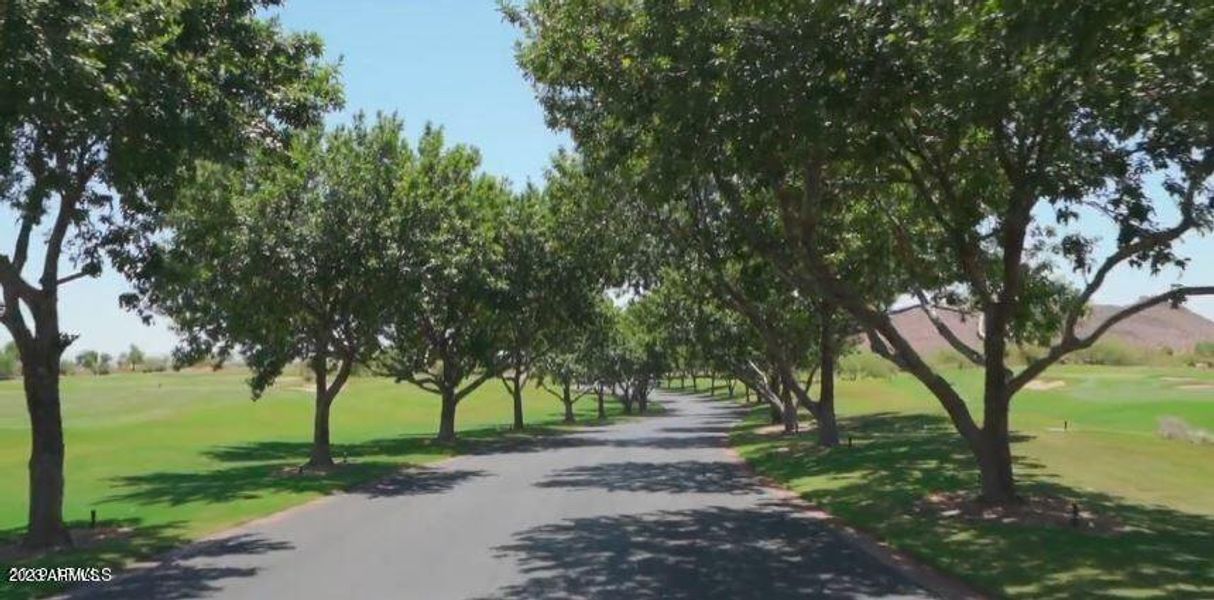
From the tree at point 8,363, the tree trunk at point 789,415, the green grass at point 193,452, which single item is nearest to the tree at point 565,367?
the green grass at point 193,452

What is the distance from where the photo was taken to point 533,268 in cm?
3762

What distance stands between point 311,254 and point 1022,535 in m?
17.5

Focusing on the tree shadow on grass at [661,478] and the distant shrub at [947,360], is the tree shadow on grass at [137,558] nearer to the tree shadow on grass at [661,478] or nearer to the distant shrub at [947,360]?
the tree shadow on grass at [661,478]

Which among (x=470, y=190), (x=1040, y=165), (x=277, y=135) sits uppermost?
(x=470, y=190)

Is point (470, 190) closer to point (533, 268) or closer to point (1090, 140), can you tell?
point (533, 268)

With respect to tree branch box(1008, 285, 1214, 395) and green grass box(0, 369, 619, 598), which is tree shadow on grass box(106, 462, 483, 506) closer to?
green grass box(0, 369, 619, 598)

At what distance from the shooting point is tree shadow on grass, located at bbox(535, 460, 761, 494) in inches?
823

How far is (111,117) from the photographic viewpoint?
37.6 ft

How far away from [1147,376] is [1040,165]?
205 ft

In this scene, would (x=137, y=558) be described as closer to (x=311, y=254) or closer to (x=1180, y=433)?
(x=311, y=254)

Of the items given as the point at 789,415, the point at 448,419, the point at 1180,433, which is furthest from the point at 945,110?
the point at 448,419

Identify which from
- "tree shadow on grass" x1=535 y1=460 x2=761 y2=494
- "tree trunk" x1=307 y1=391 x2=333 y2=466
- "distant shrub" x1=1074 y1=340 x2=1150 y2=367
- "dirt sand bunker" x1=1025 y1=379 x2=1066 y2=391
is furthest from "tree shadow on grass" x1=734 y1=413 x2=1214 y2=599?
"distant shrub" x1=1074 y1=340 x2=1150 y2=367

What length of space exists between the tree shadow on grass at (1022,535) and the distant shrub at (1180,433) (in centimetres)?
941

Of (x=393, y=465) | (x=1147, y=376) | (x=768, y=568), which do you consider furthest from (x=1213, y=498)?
(x=1147, y=376)
